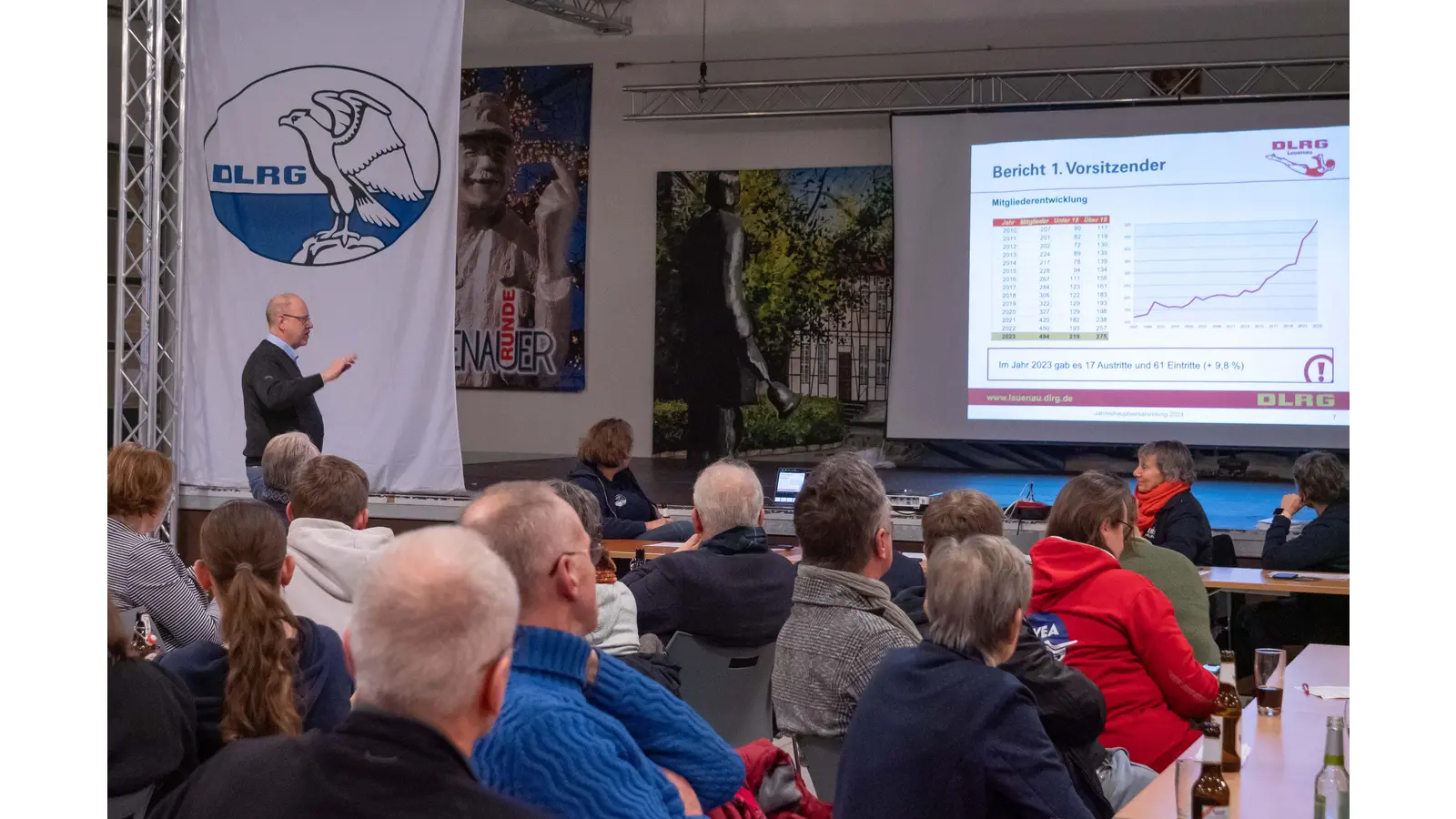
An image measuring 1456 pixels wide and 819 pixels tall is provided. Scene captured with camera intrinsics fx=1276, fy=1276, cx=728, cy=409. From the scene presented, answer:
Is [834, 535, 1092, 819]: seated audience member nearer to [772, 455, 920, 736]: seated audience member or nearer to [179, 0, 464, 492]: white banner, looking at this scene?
[772, 455, 920, 736]: seated audience member

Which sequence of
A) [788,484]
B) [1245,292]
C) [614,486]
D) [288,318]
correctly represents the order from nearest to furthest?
[288,318] → [614,486] → [788,484] → [1245,292]

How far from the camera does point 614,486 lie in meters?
6.22

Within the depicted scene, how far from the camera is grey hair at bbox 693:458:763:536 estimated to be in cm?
363

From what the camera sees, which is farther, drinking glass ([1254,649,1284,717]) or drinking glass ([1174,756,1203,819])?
drinking glass ([1254,649,1284,717])

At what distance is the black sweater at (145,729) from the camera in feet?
7.23

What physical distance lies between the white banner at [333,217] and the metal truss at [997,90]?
161 inches

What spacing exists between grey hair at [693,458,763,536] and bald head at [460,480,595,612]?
1878 millimetres

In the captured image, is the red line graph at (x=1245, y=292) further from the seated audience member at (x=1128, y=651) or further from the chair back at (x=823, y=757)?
the chair back at (x=823, y=757)

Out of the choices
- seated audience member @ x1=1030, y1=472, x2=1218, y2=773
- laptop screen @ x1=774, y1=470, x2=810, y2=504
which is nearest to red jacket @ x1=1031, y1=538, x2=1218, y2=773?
seated audience member @ x1=1030, y1=472, x2=1218, y2=773

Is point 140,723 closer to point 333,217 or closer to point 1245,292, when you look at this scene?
point 333,217

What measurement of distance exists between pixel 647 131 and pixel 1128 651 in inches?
351

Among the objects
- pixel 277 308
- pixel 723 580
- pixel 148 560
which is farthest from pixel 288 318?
pixel 723 580
